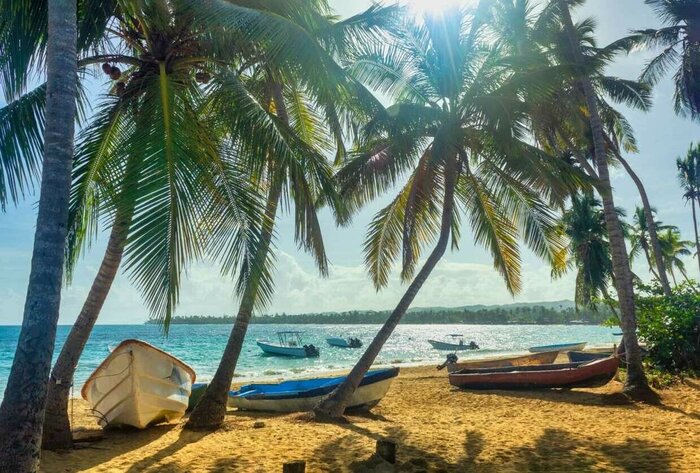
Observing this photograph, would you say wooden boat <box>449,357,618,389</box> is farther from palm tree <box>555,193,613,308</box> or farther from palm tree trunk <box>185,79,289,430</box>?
palm tree <box>555,193,613,308</box>

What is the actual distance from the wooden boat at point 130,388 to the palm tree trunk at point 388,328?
3075 millimetres

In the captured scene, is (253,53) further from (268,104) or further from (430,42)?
(430,42)

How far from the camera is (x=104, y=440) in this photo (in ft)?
28.5

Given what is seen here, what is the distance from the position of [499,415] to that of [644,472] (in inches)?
181

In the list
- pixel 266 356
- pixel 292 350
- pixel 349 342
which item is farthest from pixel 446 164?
pixel 349 342

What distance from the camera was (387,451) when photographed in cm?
574

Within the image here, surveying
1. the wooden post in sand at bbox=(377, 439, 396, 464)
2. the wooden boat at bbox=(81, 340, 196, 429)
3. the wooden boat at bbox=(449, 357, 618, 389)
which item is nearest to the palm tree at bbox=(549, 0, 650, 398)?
the wooden boat at bbox=(449, 357, 618, 389)

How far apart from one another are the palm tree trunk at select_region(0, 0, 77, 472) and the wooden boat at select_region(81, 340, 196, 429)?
5191 millimetres

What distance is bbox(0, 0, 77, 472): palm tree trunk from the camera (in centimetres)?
425

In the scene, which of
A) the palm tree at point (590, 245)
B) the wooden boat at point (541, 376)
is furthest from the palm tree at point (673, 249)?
the wooden boat at point (541, 376)

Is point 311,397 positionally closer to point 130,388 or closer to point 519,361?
point 130,388

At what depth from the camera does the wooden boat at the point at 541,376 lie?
510 inches

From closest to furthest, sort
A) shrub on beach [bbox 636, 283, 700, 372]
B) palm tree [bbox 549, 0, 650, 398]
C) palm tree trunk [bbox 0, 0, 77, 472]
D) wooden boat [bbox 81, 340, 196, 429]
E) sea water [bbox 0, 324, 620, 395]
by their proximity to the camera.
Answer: palm tree trunk [bbox 0, 0, 77, 472], wooden boat [bbox 81, 340, 196, 429], palm tree [bbox 549, 0, 650, 398], shrub on beach [bbox 636, 283, 700, 372], sea water [bbox 0, 324, 620, 395]

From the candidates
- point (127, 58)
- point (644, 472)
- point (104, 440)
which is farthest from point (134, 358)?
point (644, 472)
